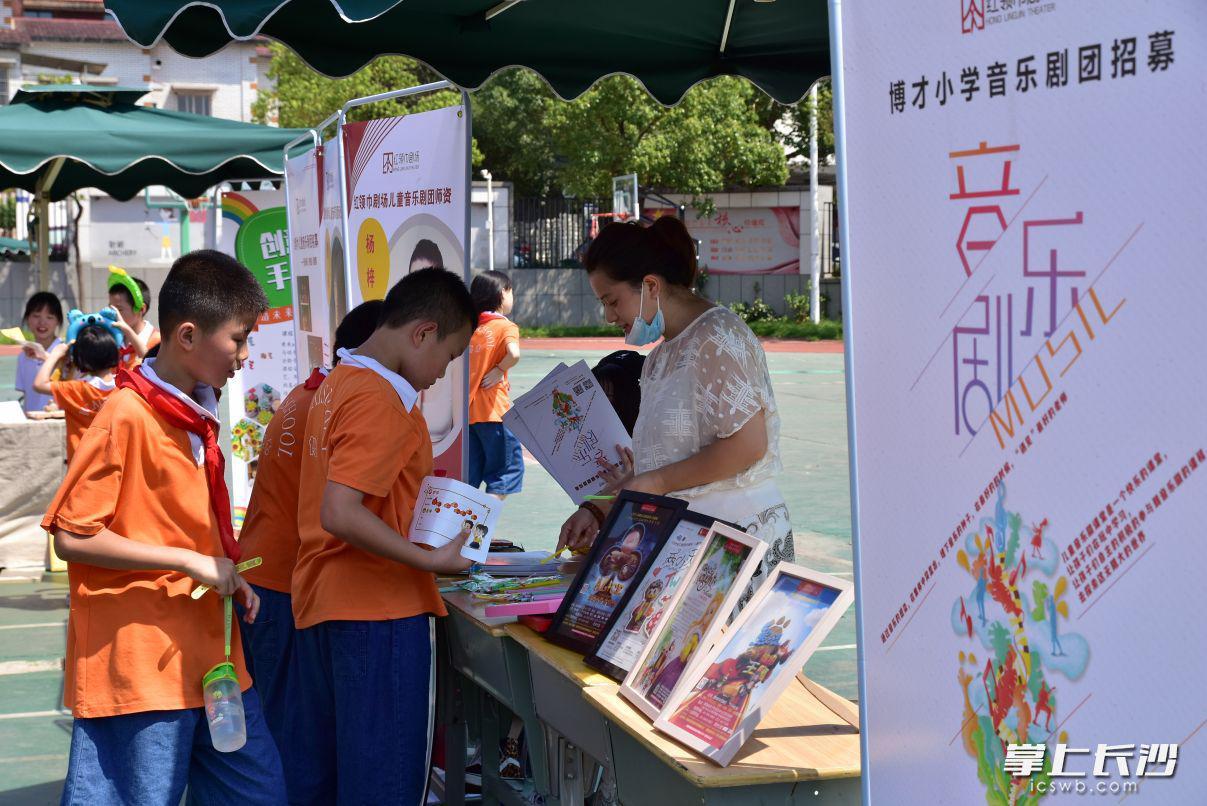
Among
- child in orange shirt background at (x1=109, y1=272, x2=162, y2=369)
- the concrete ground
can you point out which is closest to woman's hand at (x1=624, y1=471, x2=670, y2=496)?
the concrete ground

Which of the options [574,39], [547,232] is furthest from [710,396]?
[547,232]

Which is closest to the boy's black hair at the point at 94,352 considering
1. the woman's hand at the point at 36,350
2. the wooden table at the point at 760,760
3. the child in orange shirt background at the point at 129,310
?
the child in orange shirt background at the point at 129,310

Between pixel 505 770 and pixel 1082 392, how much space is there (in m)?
3.00

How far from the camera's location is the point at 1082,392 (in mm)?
1606

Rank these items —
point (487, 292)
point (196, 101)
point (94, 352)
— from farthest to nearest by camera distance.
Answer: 1. point (196, 101)
2. point (487, 292)
3. point (94, 352)

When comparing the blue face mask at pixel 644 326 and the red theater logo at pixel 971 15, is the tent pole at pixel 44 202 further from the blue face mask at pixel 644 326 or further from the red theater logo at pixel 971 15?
the red theater logo at pixel 971 15

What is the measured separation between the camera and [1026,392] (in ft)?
5.57

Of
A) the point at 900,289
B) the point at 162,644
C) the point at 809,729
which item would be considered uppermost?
the point at 900,289

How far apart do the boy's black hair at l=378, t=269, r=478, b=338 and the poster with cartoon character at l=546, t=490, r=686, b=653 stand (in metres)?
0.61

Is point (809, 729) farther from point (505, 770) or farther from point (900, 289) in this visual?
point (505, 770)

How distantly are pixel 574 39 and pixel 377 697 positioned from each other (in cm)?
285

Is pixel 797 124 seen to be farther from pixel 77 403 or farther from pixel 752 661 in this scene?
pixel 752 661

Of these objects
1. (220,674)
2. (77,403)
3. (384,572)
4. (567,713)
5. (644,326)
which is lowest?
(567,713)

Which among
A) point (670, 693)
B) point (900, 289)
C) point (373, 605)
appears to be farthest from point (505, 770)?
point (900, 289)
